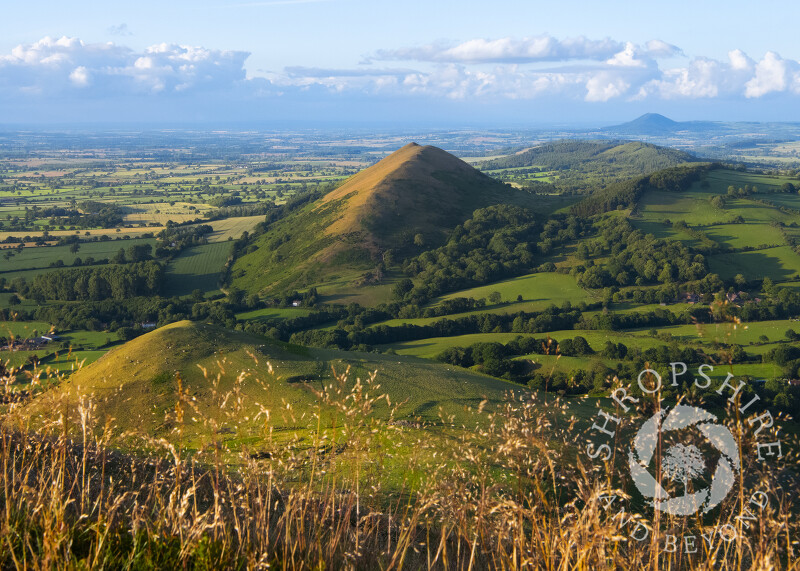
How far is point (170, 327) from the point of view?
3134 centimetres

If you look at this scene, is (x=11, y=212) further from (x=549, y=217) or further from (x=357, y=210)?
(x=549, y=217)

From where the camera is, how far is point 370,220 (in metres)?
114

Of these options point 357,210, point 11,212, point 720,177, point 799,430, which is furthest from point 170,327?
point 11,212

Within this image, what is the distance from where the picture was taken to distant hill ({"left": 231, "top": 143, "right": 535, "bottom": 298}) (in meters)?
103

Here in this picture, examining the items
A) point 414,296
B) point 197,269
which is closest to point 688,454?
point 414,296

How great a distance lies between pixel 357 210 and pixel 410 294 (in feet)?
118

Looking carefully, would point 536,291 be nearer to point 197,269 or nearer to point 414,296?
point 414,296

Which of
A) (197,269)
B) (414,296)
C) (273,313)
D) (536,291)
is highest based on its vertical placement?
(197,269)

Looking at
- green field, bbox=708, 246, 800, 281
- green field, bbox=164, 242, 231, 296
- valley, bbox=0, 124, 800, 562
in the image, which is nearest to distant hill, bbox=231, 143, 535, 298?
valley, bbox=0, 124, 800, 562

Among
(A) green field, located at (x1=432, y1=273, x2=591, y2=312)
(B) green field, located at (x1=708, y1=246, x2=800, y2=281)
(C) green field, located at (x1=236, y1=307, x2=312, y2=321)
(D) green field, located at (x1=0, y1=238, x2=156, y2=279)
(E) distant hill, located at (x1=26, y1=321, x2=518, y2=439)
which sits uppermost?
(E) distant hill, located at (x1=26, y1=321, x2=518, y2=439)

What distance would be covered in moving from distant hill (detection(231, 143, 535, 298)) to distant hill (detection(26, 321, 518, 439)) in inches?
2619

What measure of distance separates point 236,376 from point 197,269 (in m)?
89.8
